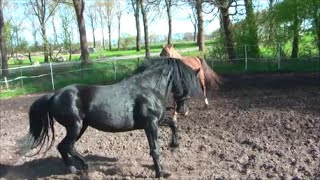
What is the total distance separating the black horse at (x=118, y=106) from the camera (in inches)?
231

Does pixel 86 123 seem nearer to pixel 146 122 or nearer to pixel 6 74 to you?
pixel 146 122

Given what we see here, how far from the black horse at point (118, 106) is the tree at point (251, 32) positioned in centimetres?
1481

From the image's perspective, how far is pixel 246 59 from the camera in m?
19.2

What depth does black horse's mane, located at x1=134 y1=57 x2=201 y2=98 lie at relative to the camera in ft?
20.6

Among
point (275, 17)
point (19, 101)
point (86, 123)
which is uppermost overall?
point (275, 17)

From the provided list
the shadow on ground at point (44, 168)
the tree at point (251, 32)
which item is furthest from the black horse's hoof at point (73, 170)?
the tree at point (251, 32)

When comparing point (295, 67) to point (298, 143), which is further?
point (295, 67)

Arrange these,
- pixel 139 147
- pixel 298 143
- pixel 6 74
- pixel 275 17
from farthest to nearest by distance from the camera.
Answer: pixel 6 74
pixel 275 17
pixel 139 147
pixel 298 143

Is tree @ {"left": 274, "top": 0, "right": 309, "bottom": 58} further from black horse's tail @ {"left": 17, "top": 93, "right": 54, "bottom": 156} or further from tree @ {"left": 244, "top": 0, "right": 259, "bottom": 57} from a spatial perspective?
black horse's tail @ {"left": 17, "top": 93, "right": 54, "bottom": 156}

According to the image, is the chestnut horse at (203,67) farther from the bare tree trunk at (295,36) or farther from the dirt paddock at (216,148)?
the bare tree trunk at (295,36)

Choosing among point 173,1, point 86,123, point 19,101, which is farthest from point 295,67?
point 86,123

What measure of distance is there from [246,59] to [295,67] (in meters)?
2.25

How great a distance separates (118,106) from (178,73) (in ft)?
3.45

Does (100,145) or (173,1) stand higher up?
(173,1)
